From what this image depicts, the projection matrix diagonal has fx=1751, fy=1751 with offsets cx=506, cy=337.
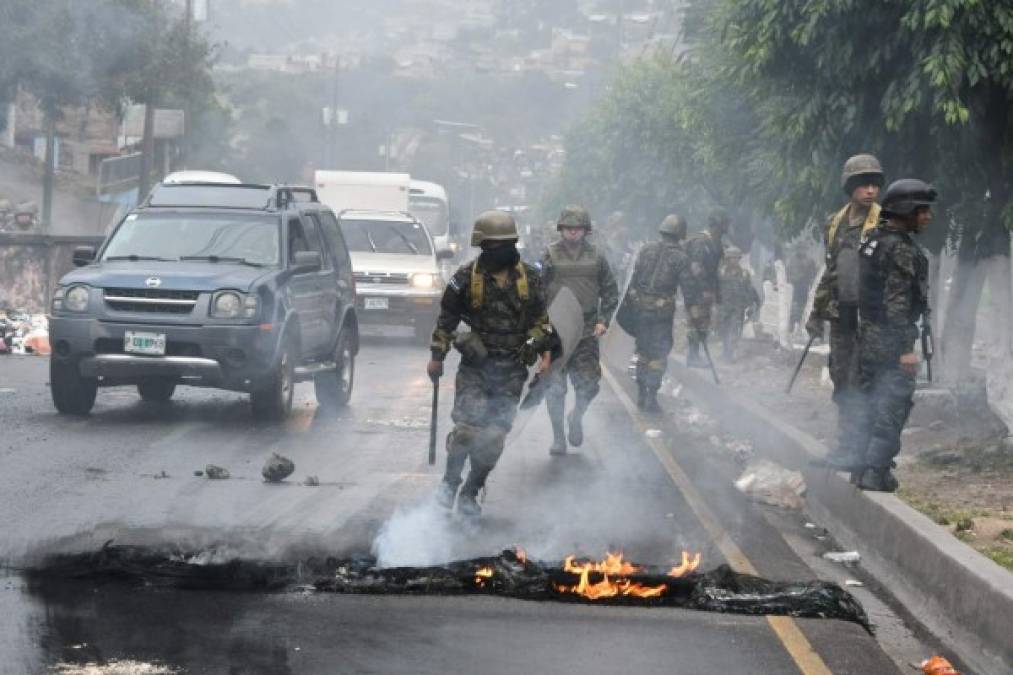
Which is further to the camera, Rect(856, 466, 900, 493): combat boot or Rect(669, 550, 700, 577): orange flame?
Rect(856, 466, 900, 493): combat boot

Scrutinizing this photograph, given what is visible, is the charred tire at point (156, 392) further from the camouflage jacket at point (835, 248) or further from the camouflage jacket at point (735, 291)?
the camouflage jacket at point (735, 291)

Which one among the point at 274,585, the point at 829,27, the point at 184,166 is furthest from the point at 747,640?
the point at 184,166

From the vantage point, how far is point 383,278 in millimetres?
25922

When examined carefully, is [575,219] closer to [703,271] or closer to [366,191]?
[703,271]

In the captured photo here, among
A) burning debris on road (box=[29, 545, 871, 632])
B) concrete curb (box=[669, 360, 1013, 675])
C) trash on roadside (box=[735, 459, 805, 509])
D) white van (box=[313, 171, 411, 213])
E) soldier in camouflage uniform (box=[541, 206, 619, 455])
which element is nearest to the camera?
concrete curb (box=[669, 360, 1013, 675])

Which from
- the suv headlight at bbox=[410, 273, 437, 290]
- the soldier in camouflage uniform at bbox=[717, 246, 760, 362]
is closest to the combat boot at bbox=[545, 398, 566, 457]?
the soldier in camouflage uniform at bbox=[717, 246, 760, 362]

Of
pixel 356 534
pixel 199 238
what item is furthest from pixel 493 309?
pixel 199 238

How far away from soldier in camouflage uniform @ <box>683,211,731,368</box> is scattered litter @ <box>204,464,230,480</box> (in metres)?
9.45

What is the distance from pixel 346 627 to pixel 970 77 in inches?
358

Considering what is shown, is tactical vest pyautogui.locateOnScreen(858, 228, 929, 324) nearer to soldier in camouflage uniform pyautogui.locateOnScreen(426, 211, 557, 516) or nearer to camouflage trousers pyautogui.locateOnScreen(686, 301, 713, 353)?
soldier in camouflage uniform pyautogui.locateOnScreen(426, 211, 557, 516)

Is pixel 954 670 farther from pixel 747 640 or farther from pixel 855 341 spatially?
pixel 855 341

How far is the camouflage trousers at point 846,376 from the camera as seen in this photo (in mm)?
10703

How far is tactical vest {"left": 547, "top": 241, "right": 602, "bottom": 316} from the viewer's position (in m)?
13.5

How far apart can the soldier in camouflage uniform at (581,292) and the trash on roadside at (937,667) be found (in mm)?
6544
